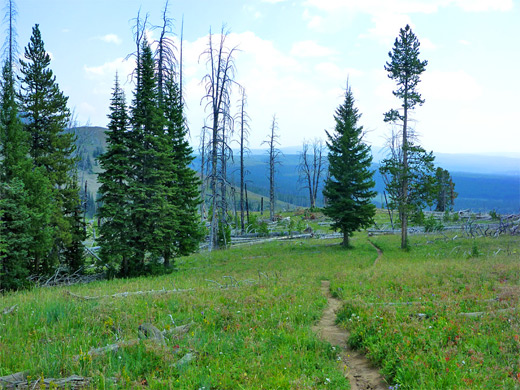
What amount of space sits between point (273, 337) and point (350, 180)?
23.5 meters

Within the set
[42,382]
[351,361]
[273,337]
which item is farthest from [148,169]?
[351,361]

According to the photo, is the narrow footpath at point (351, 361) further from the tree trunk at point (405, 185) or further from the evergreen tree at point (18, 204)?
the tree trunk at point (405, 185)

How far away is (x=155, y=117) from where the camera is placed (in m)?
19.5

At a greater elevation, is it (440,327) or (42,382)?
(42,382)

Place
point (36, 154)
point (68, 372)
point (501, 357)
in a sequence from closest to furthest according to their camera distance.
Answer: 1. point (68, 372)
2. point (501, 357)
3. point (36, 154)

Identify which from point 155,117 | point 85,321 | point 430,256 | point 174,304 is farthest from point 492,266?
point 155,117

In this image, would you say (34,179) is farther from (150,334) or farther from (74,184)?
Answer: (150,334)

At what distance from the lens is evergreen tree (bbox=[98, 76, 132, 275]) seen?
18.9 meters

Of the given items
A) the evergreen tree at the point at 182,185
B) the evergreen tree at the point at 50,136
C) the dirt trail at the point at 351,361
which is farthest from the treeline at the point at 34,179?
the dirt trail at the point at 351,361

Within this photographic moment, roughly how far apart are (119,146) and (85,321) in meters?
12.8

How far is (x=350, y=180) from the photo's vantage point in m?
29.3

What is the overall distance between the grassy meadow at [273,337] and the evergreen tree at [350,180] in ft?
53.8

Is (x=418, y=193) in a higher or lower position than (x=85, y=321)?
higher

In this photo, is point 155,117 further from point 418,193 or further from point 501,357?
point 418,193
